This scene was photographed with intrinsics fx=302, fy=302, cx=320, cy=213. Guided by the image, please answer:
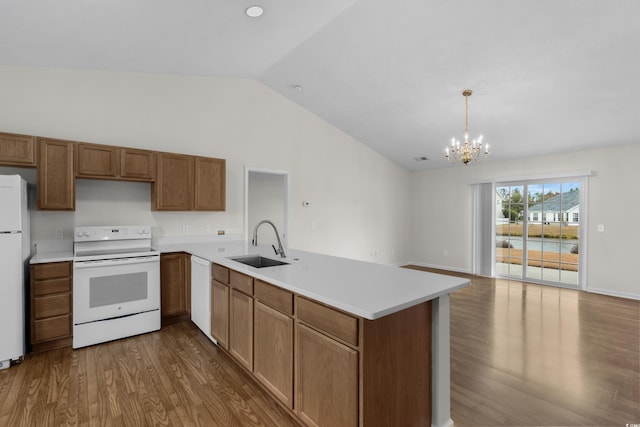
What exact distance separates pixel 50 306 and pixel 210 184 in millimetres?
2063

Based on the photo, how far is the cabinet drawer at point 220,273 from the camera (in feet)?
8.45

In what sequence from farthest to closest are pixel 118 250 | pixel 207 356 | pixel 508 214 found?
pixel 508 214 → pixel 118 250 → pixel 207 356

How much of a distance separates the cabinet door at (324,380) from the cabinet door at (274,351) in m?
0.10

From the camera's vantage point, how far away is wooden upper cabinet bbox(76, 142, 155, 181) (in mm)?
3166

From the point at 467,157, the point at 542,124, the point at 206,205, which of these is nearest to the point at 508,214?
the point at 542,124

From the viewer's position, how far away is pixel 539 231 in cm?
559

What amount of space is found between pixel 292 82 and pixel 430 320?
3.98 metres

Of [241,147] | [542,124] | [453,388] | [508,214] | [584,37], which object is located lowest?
[453,388]

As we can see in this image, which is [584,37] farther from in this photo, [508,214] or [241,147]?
[241,147]

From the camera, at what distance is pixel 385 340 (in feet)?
4.81

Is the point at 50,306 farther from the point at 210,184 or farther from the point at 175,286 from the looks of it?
the point at 210,184

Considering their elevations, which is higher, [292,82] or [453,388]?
[292,82]

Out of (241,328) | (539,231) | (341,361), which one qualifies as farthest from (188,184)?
(539,231)

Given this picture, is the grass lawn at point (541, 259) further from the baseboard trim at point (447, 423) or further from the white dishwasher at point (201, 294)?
the white dishwasher at point (201, 294)
